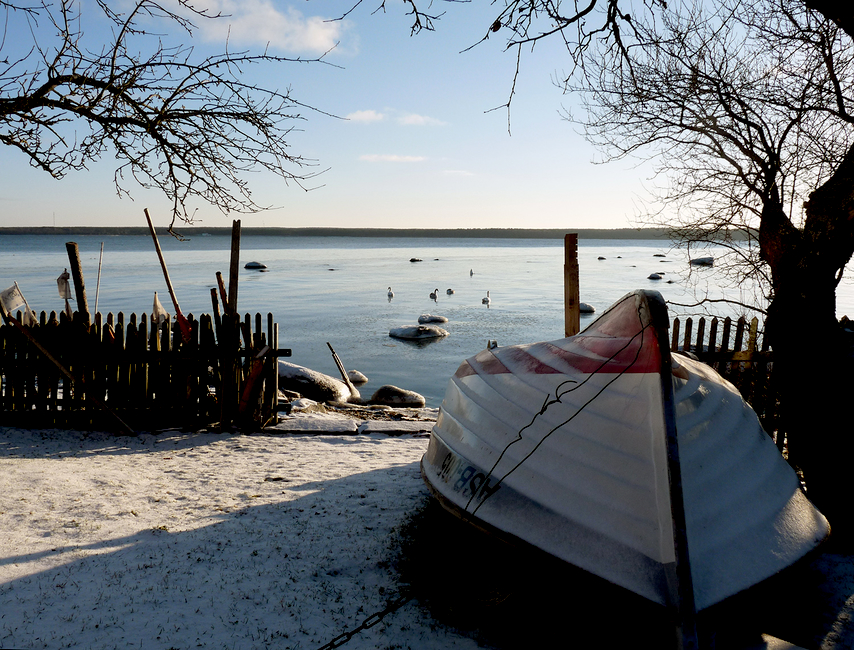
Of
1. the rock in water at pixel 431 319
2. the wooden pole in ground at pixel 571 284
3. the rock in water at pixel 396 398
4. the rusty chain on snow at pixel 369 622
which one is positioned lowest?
the rock in water at pixel 396 398

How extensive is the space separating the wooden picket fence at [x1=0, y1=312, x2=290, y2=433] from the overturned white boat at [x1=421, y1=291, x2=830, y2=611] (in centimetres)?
506

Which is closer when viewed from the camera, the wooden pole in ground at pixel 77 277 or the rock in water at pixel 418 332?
the wooden pole in ground at pixel 77 277

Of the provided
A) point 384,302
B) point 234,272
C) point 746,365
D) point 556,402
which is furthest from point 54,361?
point 384,302

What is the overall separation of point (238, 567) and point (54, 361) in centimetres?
514

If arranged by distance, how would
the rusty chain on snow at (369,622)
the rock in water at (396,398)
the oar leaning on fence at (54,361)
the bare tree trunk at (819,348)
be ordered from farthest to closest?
the rock in water at (396,398) < the oar leaning on fence at (54,361) < the bare tree trunk at (819,348) < the rusty chain on snow at (369,622)

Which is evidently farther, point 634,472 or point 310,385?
point 310,385

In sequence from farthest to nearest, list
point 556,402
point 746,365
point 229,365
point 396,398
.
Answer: point 396,398
point 746,365
point 229,365
point 556,402

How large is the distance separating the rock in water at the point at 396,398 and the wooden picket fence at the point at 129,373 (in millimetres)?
5673

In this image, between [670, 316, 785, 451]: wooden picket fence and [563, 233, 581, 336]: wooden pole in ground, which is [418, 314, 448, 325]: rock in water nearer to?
[563, 233, 581, 336]: wooden pole in ground

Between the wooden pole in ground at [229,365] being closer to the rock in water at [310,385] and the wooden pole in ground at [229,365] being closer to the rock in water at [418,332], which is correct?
the rock in water at [310,385]

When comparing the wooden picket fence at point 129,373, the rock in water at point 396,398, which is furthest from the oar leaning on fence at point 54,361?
the rock in water at point 396,398

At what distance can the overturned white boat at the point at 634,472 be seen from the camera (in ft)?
10.7

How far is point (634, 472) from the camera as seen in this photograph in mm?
3469

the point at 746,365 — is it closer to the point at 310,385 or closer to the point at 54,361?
the point at 310,385
